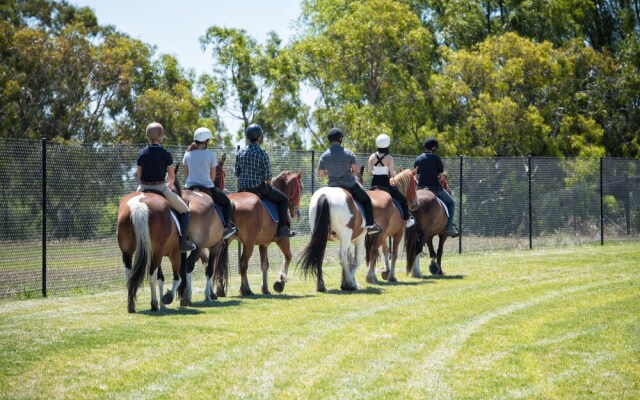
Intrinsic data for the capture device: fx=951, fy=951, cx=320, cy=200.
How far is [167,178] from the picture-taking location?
1295 cm

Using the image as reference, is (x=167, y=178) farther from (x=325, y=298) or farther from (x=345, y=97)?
(x=345, y=97)

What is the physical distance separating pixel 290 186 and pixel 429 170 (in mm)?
4152

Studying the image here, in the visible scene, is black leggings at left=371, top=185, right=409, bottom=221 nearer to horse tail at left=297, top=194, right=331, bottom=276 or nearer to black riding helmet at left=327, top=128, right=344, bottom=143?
black riding helmet at left=327, top=128, right=344, bottom=143

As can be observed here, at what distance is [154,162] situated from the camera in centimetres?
1212

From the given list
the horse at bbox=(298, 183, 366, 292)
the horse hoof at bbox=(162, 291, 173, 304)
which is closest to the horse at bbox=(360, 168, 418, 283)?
the horse at bbox=(298, 183, 366, 292)

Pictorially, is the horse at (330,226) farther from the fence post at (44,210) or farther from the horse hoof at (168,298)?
the fence post at (44,210)

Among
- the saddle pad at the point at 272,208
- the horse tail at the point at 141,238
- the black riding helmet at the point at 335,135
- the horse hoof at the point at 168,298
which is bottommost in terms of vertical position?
the horse hoof at the point at 168,298

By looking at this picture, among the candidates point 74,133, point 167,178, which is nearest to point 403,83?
point 74,133

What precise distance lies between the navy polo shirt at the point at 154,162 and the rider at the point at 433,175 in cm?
771

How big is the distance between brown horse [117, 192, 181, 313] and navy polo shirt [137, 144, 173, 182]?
29 centimetres

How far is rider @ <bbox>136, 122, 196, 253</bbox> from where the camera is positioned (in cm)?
1209

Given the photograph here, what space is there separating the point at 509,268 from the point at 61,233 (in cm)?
907

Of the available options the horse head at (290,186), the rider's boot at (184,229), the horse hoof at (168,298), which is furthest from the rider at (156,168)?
the horse head at (290,186)

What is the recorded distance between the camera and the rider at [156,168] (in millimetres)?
12086
